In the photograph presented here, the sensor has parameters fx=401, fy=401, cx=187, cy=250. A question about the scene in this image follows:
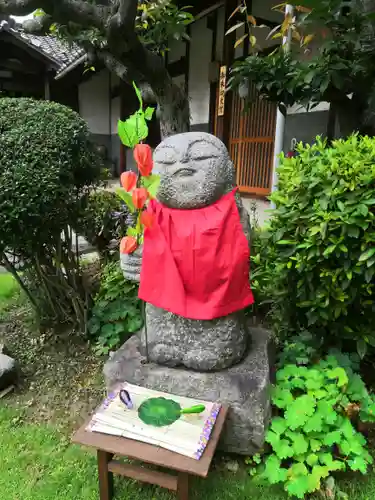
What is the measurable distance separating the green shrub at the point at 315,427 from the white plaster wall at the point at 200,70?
7032 millimetres

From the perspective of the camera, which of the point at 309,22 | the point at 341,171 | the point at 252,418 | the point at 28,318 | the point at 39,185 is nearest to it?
the point at 252,418

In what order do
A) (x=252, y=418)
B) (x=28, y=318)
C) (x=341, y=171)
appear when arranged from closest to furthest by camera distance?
(x=252, y=418) < (x=341, y=171) < (x=28, y=318)

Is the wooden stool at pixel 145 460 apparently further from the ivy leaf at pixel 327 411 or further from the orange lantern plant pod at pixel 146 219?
the orange lantern plant pod at pixel 146 219

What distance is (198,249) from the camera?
2016 millimetres

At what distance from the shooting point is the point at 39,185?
8.20ft

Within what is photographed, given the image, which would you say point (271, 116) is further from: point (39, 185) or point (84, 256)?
point (39, 185)

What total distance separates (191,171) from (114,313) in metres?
1.55

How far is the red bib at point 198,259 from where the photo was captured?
6.63 feet

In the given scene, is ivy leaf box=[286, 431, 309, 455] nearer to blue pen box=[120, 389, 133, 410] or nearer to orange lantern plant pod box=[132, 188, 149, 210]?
blue pen box=[120, 389, 133, 410]

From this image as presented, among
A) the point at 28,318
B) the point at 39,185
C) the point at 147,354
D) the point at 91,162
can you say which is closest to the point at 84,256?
the point at 28,318

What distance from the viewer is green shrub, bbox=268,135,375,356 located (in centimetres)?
205

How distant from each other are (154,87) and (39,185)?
1.70 m

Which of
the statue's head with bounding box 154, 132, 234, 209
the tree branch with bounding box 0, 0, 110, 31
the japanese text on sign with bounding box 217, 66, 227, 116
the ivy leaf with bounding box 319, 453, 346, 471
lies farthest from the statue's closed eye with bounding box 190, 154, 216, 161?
the japanese text on sign with bounding box 217, 66, 227, 116

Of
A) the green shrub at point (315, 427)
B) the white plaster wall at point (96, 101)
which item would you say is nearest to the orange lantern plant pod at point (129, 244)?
the green shrub at point (315, 427)
